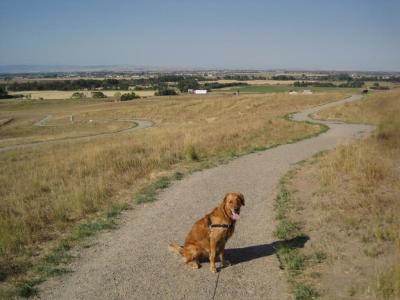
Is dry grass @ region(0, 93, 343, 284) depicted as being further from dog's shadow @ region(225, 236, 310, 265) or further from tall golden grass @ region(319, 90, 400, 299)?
tall golden grass @ region(319, 90, 400, 299)

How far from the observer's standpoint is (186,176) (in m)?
13.6

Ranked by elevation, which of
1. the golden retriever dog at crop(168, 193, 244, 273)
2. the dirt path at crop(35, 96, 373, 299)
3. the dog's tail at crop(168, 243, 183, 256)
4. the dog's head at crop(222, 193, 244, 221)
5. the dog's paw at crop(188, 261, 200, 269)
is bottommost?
the dirt path at crop(35, 96, 373, 299)

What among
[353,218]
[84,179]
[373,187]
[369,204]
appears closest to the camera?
[353,218]

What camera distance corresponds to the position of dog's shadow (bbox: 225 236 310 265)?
706 cm

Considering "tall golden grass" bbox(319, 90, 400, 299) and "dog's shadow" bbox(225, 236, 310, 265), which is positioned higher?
"tall golden grass" bbox(319, 90, 400, 299)

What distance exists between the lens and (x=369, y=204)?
9000mm

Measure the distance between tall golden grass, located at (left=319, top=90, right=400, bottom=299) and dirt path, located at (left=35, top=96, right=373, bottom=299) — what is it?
141 centimetres

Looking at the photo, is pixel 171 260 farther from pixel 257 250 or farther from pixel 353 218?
pixel 353 218

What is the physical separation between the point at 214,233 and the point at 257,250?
4.43 ft

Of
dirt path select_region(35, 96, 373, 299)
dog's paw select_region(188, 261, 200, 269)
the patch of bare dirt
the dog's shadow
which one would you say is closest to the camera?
the patch of bare dirt

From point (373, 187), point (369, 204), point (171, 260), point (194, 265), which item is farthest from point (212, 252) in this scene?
point (373, 187)

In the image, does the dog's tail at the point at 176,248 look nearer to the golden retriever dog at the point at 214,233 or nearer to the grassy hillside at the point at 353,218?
the golden retriever dog at the point at 214,233

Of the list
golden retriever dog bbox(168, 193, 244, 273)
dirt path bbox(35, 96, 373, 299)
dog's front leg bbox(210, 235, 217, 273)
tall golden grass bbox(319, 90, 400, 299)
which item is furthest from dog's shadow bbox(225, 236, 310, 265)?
tall golden grass bbox(319, 90, 400, 299)

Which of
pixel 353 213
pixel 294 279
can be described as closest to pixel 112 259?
pixel 294 279
